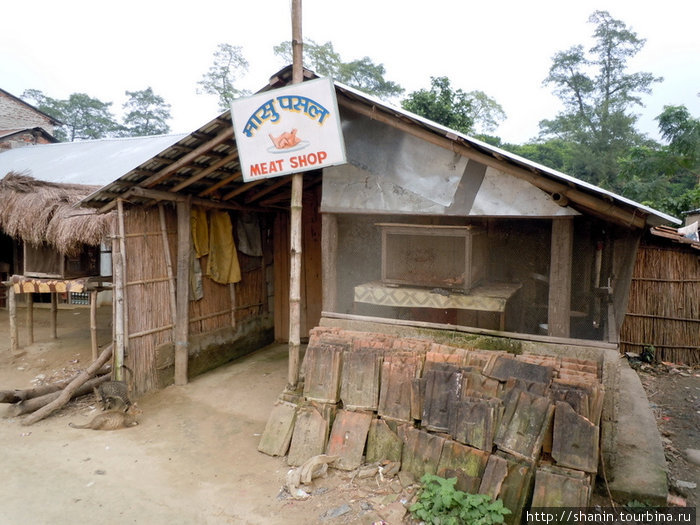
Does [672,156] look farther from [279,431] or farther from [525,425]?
[279,431]

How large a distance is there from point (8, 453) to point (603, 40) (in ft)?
110

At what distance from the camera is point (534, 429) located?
3.74 metres

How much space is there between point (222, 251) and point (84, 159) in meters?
→ 5.91

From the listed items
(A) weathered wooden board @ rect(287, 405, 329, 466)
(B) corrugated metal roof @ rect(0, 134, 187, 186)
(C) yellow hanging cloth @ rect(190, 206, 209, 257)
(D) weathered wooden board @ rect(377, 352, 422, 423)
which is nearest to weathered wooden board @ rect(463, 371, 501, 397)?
(D) weathered wooden board @ rect(377, 352, 422, 423)

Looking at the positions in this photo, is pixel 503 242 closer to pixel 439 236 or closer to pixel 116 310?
pixel 439 236

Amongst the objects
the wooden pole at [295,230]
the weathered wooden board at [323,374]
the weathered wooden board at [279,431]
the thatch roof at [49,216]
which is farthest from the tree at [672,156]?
the thatch roof at [49,216]

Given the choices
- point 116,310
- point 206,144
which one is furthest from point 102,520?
point 206,144

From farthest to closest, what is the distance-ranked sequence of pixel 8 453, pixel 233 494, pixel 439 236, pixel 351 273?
pixel 351 273
pixel 439 236
pixel 8 453
pixel 233 494

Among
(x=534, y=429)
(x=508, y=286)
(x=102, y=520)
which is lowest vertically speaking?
(x=102, y=520)

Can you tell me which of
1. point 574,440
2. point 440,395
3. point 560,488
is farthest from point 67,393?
point 574,440

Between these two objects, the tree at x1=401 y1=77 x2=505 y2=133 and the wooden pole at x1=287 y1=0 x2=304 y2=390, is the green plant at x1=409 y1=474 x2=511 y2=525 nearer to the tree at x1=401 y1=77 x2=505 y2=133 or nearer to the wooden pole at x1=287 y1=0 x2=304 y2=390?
the wooden pole at x1=287 y1=0 x2=304 y2=390

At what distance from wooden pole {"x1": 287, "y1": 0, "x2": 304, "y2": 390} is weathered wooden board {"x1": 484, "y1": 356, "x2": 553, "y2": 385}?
7.20ft

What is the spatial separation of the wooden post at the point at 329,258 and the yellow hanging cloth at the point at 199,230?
2.55 metres

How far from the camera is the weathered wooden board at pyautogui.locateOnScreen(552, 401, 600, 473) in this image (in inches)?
140
